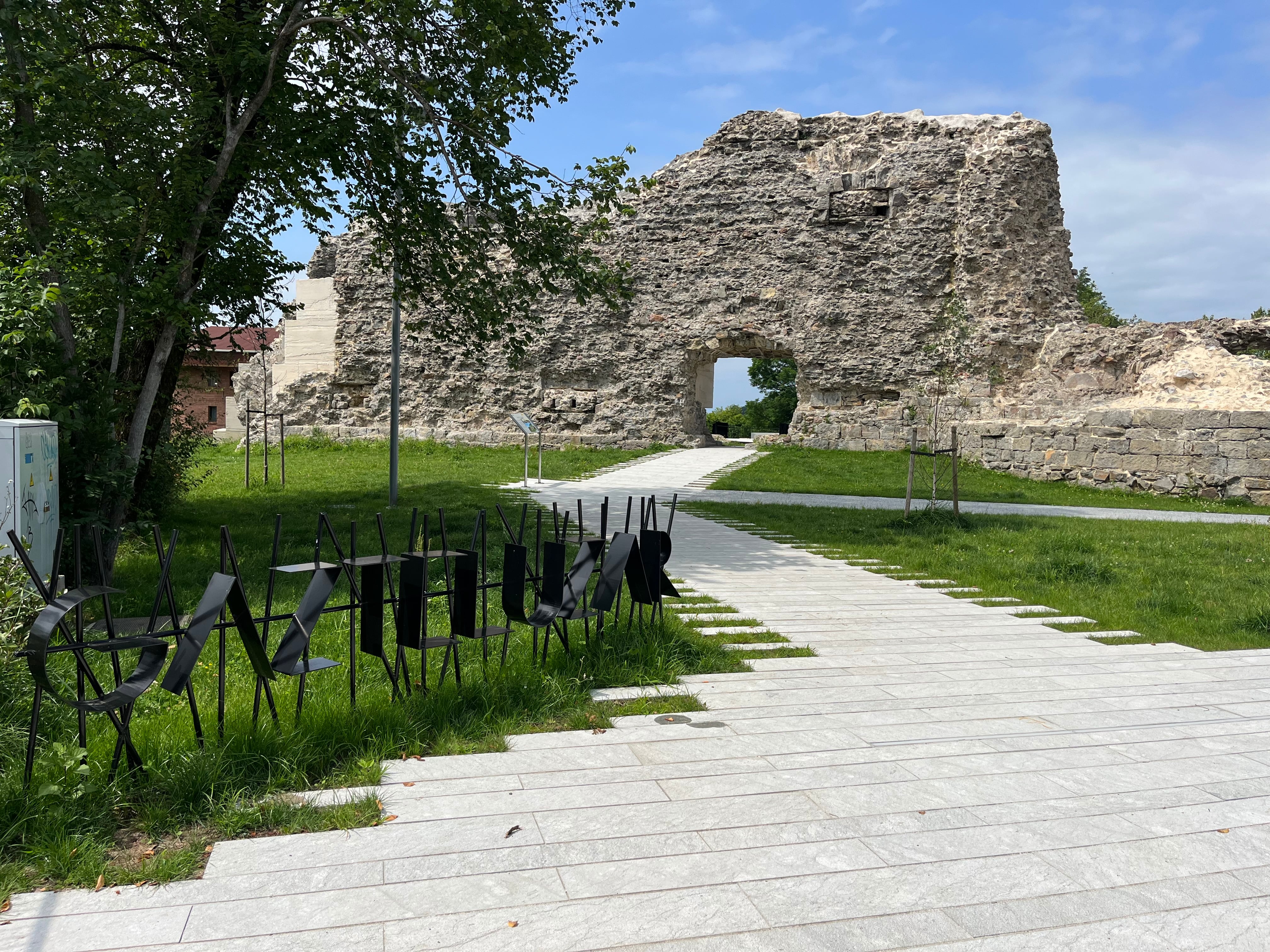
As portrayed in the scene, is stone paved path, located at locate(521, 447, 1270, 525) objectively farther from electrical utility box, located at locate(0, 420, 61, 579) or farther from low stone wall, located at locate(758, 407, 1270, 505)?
electrical utility box, located at locate(0, 420, 61, 579)

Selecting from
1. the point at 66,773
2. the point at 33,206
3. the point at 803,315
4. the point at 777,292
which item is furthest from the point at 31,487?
the point at 777,292

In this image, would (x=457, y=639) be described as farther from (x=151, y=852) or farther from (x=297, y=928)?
(x=297, y=928)

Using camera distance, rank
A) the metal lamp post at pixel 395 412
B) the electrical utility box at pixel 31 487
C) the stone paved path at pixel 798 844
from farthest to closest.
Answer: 1. the metal lamp post at pixel 395 412
2. the electrical utility box at pixel 31 487
3. the stone paved path at pixel 798 844

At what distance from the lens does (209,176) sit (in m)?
8.20

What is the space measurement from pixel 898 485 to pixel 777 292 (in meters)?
9.31

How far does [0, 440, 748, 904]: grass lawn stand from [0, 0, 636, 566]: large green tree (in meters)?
2.33

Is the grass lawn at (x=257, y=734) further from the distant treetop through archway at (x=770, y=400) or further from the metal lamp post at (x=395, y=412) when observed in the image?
the distant treetop through archway at (x=770, y=400)

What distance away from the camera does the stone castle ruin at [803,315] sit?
74.9 feet

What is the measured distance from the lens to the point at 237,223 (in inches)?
361

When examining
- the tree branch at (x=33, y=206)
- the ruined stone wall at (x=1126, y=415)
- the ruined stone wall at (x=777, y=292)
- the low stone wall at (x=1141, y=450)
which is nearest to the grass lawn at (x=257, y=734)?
the tree branch at (x=33, y=206)

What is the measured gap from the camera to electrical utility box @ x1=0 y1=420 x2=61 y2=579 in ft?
15.4

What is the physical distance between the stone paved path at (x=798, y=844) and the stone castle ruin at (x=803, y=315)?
1714 cm

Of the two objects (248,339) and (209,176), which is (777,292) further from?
(248,339)

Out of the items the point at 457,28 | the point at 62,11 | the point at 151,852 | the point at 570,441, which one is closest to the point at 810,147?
the point at 570,441
